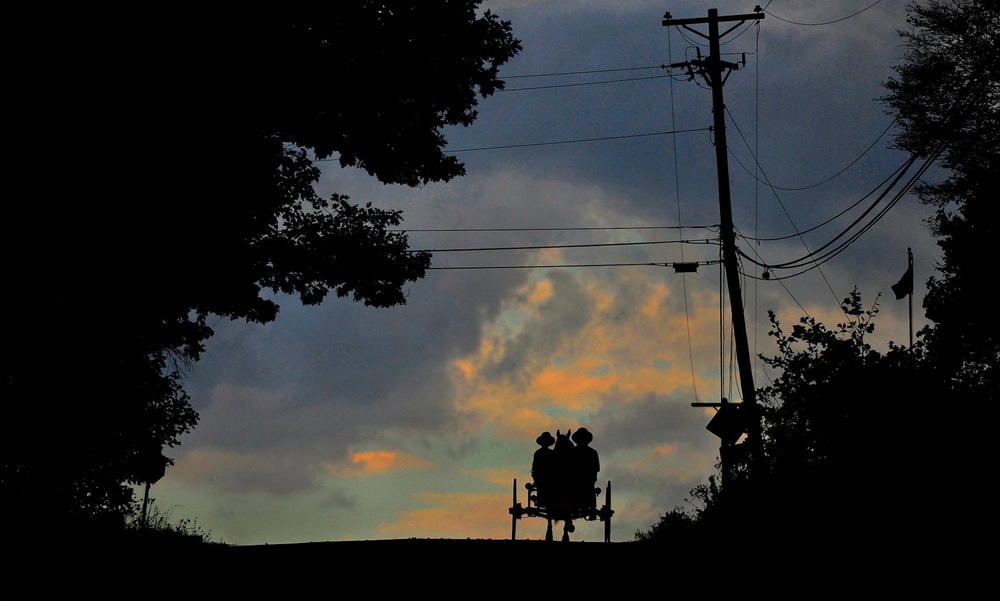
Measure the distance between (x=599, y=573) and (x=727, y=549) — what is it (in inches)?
57.6

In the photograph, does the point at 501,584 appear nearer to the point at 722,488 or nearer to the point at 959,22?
the point at 722,488

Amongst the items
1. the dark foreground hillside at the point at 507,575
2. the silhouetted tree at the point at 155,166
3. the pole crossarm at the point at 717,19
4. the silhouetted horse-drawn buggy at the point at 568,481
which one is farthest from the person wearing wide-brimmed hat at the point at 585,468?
the pole crossarm at the point at 717,19

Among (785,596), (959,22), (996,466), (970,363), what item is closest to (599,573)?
(785,596)

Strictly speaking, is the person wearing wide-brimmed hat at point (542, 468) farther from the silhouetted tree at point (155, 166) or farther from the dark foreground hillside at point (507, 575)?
the dark foreground hillside at point (507, 575)

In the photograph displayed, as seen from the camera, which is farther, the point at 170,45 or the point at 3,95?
the point at 170,45

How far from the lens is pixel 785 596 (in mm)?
7918

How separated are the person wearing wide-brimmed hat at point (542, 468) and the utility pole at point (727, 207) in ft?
9.54

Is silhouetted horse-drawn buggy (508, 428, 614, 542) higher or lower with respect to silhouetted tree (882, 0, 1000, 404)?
lower

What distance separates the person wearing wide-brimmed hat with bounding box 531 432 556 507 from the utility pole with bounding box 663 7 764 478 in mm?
2908

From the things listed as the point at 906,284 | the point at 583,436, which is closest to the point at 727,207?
the point at 906,284

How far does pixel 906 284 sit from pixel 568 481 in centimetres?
951

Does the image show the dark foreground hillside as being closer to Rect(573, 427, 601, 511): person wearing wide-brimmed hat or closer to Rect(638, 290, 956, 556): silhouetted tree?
Rect(638, 290, 956, 556): silhouetted tree

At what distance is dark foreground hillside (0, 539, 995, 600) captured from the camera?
8141 millimetres

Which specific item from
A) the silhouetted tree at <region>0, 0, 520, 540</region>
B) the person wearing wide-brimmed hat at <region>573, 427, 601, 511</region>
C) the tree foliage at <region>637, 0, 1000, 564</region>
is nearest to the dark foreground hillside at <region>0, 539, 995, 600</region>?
the tree foliage at <region>637, 0, 1000, 564</region>
